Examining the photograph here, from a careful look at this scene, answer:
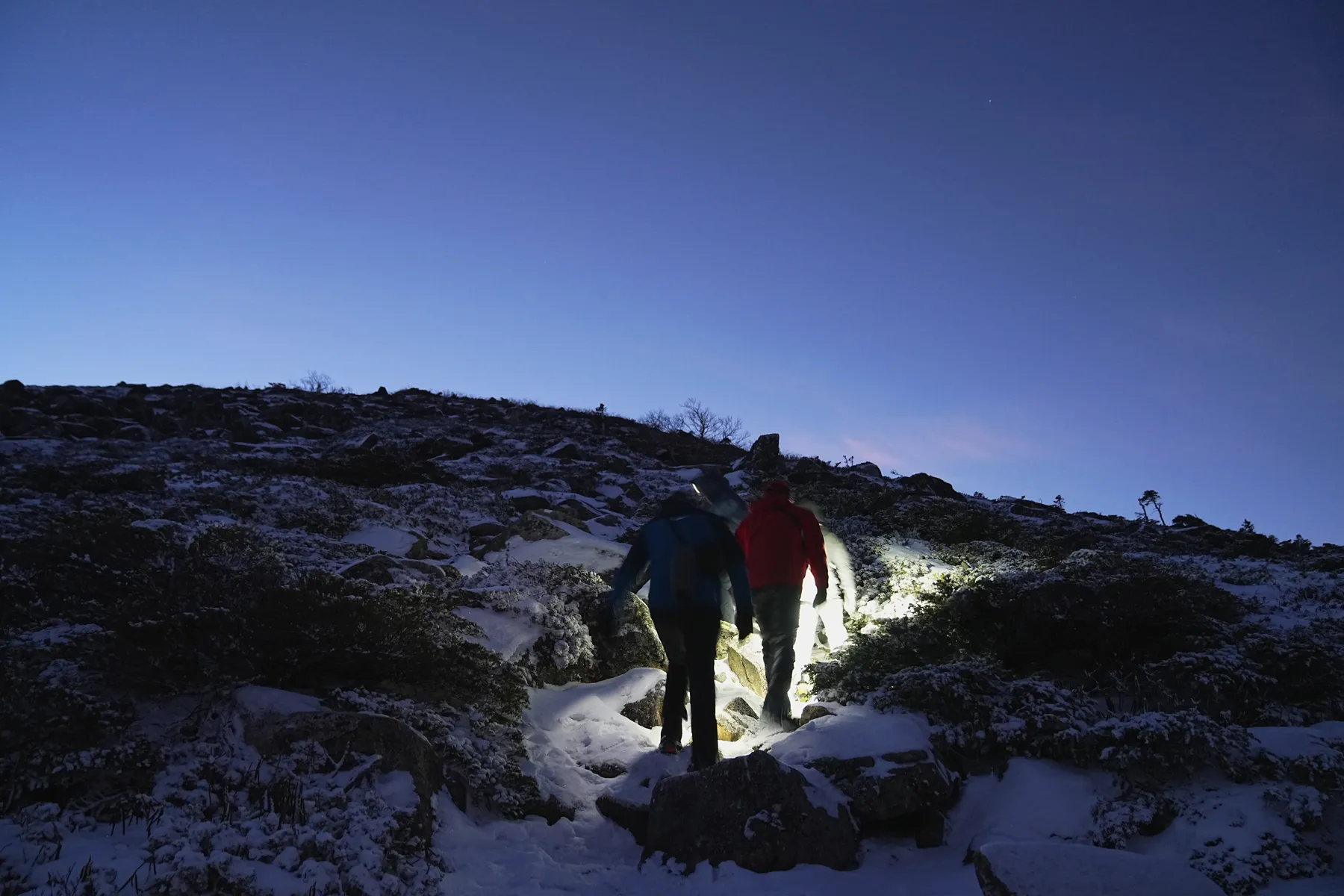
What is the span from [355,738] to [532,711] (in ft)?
6.91

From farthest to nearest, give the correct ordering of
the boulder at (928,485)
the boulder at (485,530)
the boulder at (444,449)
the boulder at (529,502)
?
the boulder at (444,449), the boulder at (928,485), the boulder at (529,502), the boulder at (485,530)

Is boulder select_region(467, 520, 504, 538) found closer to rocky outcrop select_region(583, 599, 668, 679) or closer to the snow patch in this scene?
the snow patch

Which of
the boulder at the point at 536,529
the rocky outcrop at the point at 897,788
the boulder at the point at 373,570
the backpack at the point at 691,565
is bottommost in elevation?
the rocky outcrop at the point at 897,788

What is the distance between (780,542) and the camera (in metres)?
6.35

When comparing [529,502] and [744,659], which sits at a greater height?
[529,502]

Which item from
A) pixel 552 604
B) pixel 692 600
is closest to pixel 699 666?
pixel 692 600

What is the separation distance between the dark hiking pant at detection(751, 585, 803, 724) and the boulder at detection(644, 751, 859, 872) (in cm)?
165

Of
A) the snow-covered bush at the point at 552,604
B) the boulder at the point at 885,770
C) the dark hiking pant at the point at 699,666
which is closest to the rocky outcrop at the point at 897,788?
the boulder at the point at 885,770

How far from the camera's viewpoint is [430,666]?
5344 mm

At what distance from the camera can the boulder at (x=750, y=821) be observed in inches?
161

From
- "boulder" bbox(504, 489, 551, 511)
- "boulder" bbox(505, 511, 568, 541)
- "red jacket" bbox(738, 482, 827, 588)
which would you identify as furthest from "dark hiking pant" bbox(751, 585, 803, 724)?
"boulder" bbox(504, 489, 551, 511)

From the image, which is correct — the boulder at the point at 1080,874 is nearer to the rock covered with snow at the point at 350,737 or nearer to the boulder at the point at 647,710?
the rock covered with snow at the point at 350,737

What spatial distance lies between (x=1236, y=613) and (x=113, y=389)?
109 feet

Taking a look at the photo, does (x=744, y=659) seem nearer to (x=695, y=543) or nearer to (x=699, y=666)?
(x=699, y=666)
